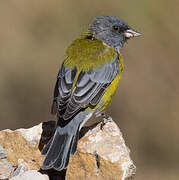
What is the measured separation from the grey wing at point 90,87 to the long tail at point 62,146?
0.43ft

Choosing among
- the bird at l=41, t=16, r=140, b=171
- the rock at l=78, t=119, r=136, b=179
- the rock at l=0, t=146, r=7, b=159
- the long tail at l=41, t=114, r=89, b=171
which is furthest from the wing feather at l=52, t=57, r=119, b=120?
the rock at l=0, t=146, r=7, b=159

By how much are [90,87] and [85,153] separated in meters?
0.95

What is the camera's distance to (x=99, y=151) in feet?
23.6

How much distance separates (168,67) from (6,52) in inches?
138

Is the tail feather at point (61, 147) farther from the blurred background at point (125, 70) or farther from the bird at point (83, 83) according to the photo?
the blurred background at point (125, 70)

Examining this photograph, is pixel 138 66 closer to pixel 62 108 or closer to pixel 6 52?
pixel 6 52

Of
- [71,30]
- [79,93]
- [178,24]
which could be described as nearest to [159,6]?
[178,24]

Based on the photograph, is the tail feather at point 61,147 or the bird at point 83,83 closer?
the tail feather at point 61,147

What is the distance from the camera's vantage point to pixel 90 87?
7.79 meters

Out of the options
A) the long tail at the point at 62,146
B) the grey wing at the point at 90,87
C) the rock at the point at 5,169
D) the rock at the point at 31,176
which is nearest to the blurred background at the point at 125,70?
the grey wing at the point at 90,87

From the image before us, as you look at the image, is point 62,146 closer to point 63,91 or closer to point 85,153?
point 85,153

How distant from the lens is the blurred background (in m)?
12.2

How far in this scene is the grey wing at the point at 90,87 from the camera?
749cm

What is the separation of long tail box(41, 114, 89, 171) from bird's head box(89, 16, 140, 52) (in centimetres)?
167
